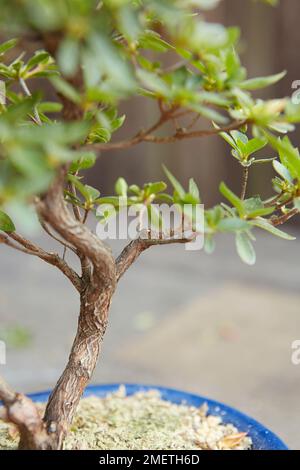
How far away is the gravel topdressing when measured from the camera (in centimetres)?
84

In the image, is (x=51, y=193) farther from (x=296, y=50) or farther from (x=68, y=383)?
(x=296, y=50)

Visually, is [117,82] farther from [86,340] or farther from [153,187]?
[86,340]

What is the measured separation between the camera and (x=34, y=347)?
175 cm

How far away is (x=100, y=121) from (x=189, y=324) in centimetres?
140

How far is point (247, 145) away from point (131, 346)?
1.13m

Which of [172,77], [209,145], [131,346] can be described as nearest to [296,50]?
[209,145]

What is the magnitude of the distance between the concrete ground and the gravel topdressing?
12.1 inches

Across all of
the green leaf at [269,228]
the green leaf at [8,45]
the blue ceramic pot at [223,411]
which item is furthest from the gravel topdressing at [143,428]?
the green leaf at [8,45]

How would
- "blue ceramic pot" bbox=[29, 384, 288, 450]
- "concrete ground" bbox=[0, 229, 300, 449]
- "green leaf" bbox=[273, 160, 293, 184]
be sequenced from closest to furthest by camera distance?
"green leaf" bbox=[273, 160, 293, 184], "blue ceramic pot" bbox=[29, 384, 288, 450], "concrete ground" bbox=[0, 229, 300, 449]

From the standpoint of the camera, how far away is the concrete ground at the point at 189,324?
4.96 feet

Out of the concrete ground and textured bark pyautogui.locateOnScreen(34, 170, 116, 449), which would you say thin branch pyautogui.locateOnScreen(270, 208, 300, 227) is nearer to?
textured bark pyautogui.locateOnScreen(34, 170, 116, 449)

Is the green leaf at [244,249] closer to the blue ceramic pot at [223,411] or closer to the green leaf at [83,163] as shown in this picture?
the green leaf at [83,163]

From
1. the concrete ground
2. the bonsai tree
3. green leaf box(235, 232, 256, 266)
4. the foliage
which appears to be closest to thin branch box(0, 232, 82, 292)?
the bonsai tree

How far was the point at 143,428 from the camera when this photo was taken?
0.90 meters
